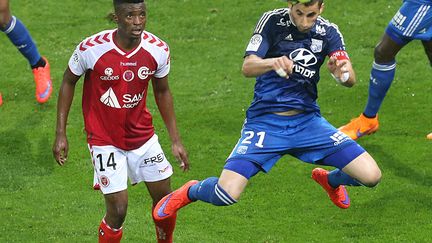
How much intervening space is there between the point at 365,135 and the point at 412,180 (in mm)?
1260

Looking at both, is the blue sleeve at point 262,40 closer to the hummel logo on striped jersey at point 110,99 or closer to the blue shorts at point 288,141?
the blue shorts at point 288,141

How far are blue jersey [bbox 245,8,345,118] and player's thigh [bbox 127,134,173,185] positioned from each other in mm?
1019

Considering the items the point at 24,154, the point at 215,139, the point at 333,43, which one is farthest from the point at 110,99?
the point at 215,139

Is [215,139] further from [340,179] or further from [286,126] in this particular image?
[286,126]

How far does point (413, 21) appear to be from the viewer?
10844mm

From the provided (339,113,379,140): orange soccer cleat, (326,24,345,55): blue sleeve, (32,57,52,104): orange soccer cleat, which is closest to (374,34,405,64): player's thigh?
(339,113,379,140): orange soccer cleat

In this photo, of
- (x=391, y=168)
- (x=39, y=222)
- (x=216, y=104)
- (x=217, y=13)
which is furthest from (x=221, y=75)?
(x=39, y=222)

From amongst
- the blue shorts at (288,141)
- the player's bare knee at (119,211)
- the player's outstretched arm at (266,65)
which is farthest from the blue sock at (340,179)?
the player's bare knee at (119,211)

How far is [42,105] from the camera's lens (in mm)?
13203

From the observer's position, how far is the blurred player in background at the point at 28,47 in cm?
1232

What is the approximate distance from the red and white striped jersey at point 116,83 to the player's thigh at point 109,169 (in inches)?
2.9

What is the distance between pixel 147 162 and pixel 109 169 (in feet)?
1.24

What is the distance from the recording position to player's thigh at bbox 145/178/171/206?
8984 mm

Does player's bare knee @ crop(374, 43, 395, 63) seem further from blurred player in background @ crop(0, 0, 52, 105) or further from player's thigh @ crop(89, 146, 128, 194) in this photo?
blurred player in background @ crop(0, 0, 52, 105)
